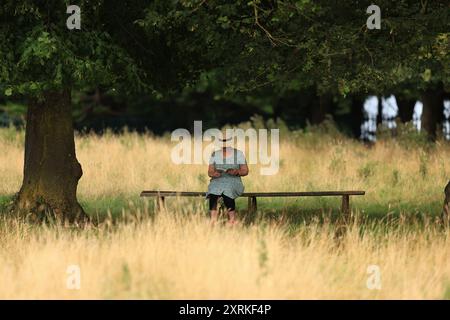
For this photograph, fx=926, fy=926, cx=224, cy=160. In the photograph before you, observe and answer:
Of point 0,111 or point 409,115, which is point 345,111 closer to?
point 409,115

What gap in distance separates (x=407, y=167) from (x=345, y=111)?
1423 centimetres

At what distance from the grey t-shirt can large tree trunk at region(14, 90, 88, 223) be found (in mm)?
2771

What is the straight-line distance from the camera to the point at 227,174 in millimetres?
12734

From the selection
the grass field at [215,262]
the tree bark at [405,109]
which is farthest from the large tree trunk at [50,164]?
the tree bark at [405,109]

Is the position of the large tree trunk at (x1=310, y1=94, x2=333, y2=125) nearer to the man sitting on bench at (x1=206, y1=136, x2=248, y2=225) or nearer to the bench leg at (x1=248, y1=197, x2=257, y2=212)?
the bench leg at (x1=248, y1=197, x2=257, y2=212)

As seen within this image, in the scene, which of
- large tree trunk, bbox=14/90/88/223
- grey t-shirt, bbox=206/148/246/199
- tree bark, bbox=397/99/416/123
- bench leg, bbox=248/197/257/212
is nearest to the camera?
grey t-shirt, bbox=206/148/246/199

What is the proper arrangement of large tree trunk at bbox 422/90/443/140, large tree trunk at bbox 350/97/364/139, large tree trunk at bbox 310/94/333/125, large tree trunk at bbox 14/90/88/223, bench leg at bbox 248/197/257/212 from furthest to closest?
1. large tree trunk at bbox 350/97/364/139
2. large tree trunk at bbox 310/94/333/125
3. large tree trunk at bbox 422/90/443/140
4. bench leg at bbox 248/197/257/212
5. large tree trunk at bbox 14/90/88/223

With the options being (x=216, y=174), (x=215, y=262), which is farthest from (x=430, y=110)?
(x=215, y=262)

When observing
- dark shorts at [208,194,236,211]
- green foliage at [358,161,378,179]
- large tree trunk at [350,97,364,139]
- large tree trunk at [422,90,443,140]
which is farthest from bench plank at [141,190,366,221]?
large tree trunk at [350,97,364,139]

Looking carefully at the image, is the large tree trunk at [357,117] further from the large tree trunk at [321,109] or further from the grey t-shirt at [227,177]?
the grey t-shirt at [227,177]

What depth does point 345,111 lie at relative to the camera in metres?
34.9

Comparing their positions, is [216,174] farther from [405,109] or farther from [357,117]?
[357,117]

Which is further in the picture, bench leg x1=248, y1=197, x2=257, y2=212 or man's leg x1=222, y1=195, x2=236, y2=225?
bench leg x1=248, y1=197, x2=257, y2=212

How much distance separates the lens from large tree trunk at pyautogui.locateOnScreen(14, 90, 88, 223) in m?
14.5
